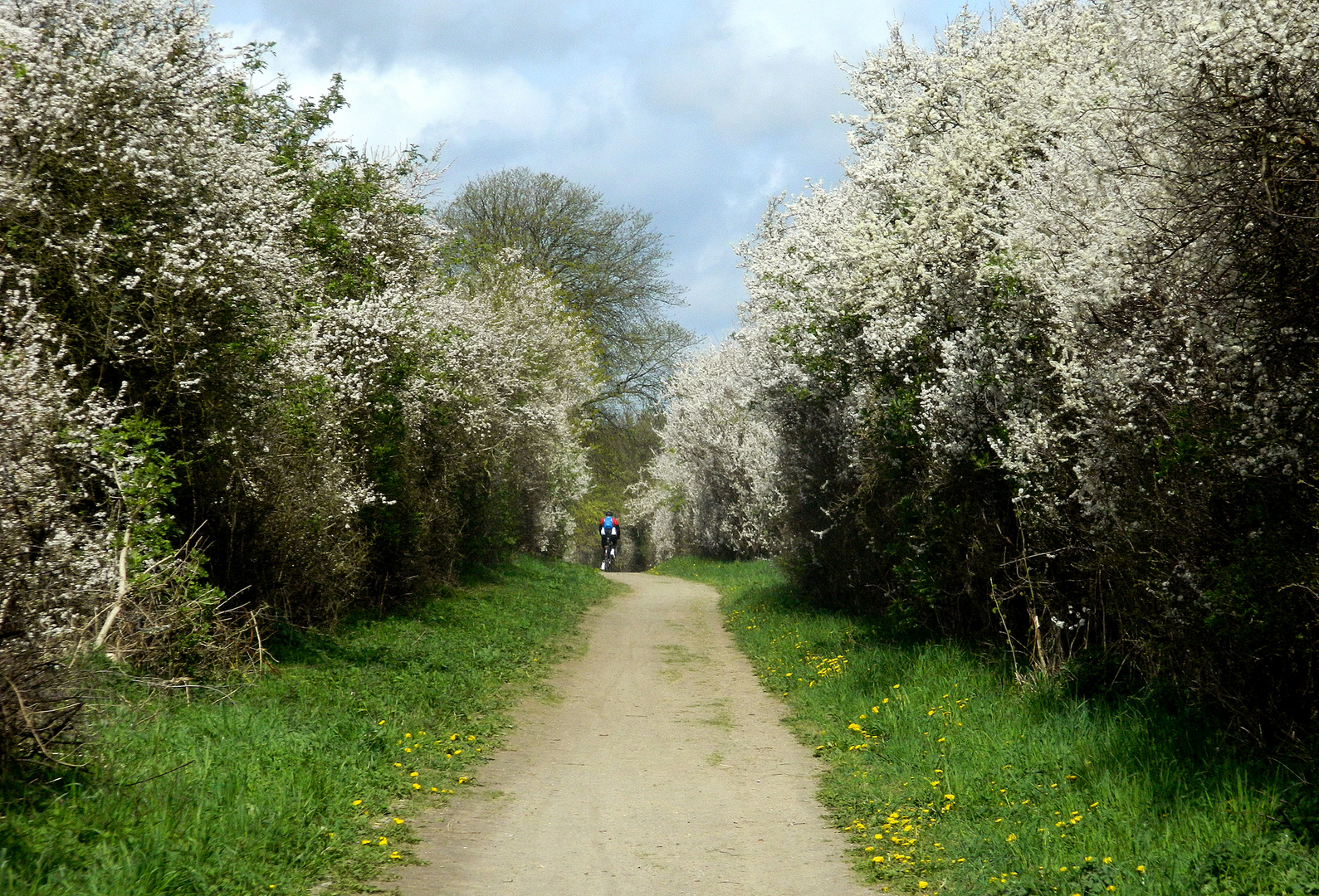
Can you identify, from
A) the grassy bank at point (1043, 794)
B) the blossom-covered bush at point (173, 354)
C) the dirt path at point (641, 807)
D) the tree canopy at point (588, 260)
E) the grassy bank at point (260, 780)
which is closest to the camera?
the grassy bank at point (260, 780)

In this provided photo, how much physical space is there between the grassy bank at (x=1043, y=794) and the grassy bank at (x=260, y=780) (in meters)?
2.93

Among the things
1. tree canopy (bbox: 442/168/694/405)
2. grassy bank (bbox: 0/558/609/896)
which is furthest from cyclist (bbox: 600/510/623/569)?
grassy bank (bbox: 0/558/609/896)

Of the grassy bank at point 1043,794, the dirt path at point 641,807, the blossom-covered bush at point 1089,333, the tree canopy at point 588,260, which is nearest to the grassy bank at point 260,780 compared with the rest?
the dirt path at point 641,807

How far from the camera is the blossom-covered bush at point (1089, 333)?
5.52 metres

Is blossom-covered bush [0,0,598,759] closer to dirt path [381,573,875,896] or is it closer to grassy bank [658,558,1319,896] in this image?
dirt path [381,573,875,896]

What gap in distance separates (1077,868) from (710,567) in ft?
88.1

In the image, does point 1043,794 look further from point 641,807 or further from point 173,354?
point 173,354

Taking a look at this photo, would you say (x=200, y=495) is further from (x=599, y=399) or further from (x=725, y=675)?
(x=599, y=399)

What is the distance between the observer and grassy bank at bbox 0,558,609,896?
4762 millimetres

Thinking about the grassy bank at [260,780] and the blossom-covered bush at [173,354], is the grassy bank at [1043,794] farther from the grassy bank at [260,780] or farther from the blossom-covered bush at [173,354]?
the blossom-covered bush at [173,354]

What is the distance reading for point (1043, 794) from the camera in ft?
20.5

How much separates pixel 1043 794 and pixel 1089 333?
3209 millimetres

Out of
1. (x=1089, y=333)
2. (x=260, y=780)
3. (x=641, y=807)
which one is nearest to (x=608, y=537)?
(x=641, y=807)

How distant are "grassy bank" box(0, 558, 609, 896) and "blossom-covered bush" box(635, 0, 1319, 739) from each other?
16.2ft
